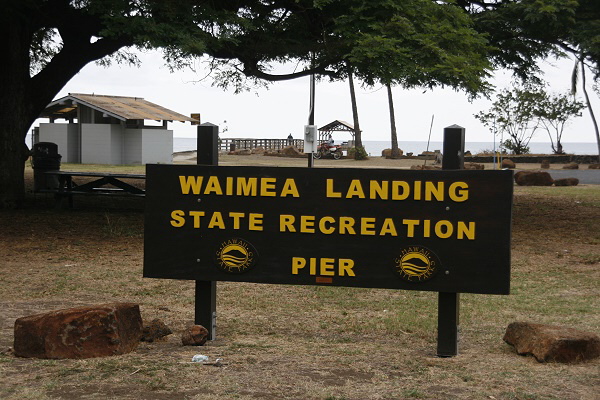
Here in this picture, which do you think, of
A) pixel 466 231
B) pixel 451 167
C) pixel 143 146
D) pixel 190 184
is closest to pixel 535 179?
pixel 143 146

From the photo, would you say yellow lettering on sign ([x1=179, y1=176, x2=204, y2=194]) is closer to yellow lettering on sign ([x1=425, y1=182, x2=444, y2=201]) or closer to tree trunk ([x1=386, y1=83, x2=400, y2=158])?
yellow lettering on sign ([x1=425, y1=182, x2=444, y2=201])

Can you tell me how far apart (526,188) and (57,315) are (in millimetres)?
24634

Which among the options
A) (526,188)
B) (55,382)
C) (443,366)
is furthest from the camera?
(526,188)

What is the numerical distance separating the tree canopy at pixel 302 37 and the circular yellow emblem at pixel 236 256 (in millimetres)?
7078

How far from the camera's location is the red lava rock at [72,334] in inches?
249

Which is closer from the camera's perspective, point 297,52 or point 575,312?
point 575,312

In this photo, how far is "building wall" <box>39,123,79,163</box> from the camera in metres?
43.4

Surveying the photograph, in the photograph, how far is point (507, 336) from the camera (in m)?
7.04

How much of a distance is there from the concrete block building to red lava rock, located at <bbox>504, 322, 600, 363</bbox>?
120 ft

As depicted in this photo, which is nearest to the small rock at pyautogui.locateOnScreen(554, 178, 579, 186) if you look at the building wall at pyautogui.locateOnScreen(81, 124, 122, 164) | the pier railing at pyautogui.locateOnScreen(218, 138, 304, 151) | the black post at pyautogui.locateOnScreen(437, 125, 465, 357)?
the building wall at pyautogui.locateOnScreen(81, 124, 122, 164)

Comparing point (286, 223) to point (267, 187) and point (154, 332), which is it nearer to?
point (267, 187)

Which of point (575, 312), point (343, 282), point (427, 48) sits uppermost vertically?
point (427, 48)

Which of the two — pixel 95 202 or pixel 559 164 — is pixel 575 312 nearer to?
pixel 95 202

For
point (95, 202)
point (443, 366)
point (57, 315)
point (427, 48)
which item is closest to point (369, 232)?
point (443, 366)
